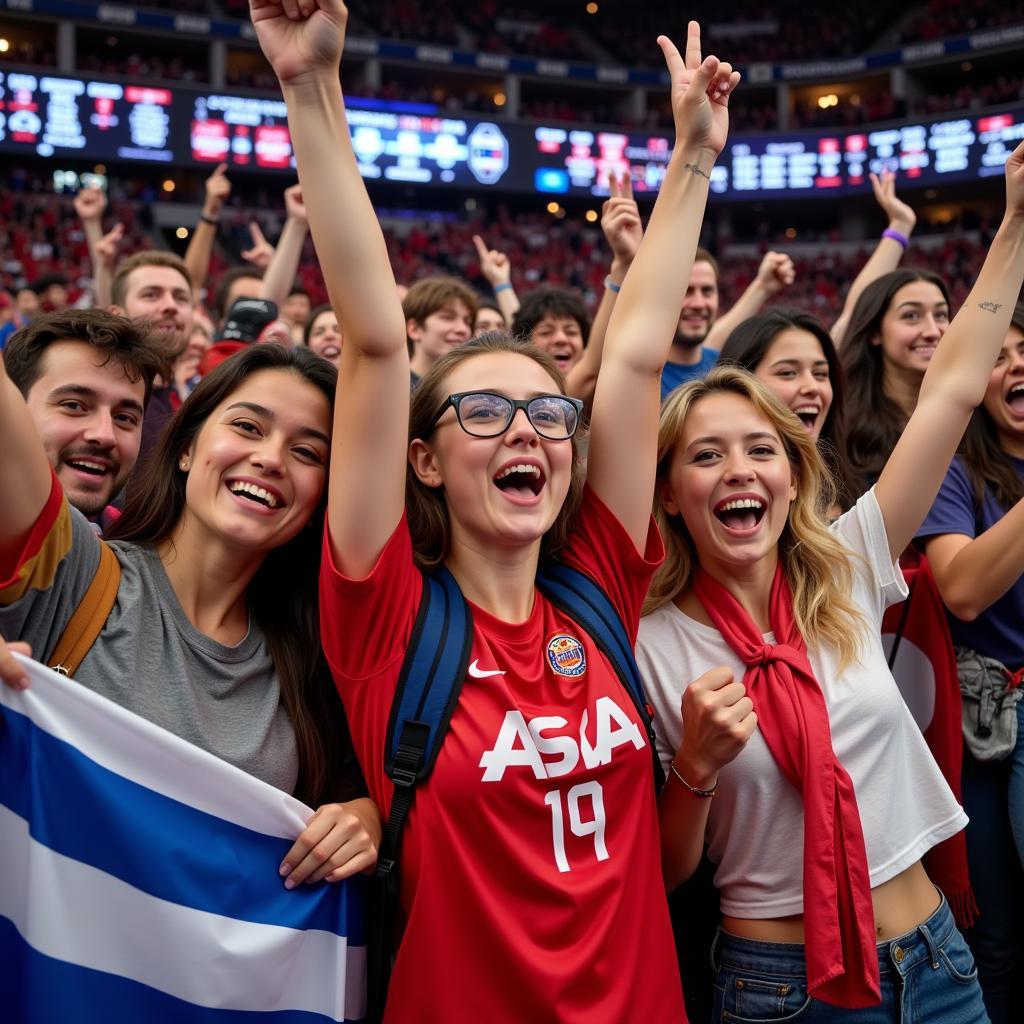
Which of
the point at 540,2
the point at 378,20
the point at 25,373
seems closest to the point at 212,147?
the point at 378,20

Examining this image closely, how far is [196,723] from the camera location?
180 centimetres

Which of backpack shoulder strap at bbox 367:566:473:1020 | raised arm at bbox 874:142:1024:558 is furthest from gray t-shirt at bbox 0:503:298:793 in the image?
raised arm at bbox 874:142:1024:558

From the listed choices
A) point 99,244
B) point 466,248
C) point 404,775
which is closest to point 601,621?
point 404,775

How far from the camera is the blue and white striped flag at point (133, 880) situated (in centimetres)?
162

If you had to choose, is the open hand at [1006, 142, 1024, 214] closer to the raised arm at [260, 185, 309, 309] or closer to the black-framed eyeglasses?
the black-framed eyeglasses

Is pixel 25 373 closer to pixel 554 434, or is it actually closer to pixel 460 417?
pixel 460 417

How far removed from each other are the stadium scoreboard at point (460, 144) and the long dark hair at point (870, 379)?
2179 centimetres

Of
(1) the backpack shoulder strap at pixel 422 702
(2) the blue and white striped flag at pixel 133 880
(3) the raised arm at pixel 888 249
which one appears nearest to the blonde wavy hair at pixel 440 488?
(1) the backpack shoulder strap at pixel 422 702

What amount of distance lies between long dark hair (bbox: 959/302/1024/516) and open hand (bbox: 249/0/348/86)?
7.21 ft

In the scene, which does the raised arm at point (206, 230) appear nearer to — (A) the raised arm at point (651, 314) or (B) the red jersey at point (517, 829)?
(A) the raised arm at point (651, 314)

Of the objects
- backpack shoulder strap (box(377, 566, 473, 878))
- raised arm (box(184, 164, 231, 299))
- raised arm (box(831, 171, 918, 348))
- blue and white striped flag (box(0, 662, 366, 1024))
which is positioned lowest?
blue and white striped flag (box(0, 662, 366, 1024))

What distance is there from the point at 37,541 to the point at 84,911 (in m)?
0.65

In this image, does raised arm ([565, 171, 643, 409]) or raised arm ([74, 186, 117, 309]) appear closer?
raised arm ([565, 171, 643, 409])

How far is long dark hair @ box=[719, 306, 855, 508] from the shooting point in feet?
10.6
